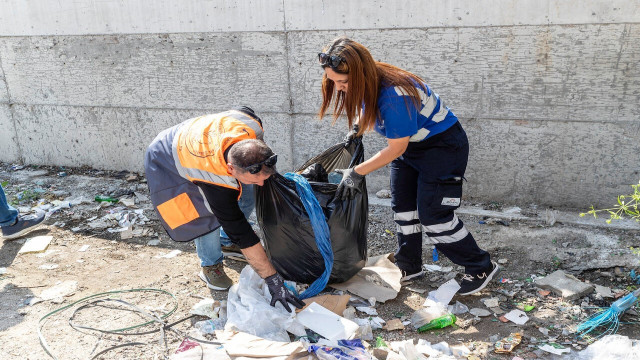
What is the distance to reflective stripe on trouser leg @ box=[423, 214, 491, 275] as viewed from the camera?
2695mm

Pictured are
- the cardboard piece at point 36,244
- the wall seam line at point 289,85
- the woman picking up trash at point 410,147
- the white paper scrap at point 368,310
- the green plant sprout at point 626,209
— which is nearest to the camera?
the green plant sprout at point 626,209

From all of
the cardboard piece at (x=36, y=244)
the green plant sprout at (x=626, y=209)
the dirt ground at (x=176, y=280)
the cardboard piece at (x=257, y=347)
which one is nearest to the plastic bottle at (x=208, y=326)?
the dirt ground at (x=176, y=280)

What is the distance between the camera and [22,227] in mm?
3816

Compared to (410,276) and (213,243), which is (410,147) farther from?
(213,243)

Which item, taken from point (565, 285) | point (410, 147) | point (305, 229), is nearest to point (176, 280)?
point (305, 229)

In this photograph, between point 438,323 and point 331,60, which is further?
point 438,323

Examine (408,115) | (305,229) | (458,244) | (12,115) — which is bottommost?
(458,244)

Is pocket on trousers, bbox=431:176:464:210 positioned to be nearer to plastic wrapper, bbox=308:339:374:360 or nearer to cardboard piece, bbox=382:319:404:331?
cardboard piece, bbox=382:319:404:331

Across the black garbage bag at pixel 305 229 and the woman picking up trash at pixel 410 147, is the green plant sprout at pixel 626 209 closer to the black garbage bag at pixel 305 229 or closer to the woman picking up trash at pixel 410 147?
the woman picking up trash at pixel 410 147

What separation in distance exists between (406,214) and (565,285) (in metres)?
0.95

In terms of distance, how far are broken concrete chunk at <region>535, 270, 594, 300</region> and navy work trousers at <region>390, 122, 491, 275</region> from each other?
41 centimetres

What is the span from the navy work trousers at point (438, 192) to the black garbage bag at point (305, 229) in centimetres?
25

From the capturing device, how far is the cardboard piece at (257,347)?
226 cm

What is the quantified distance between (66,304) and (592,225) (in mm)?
3411
